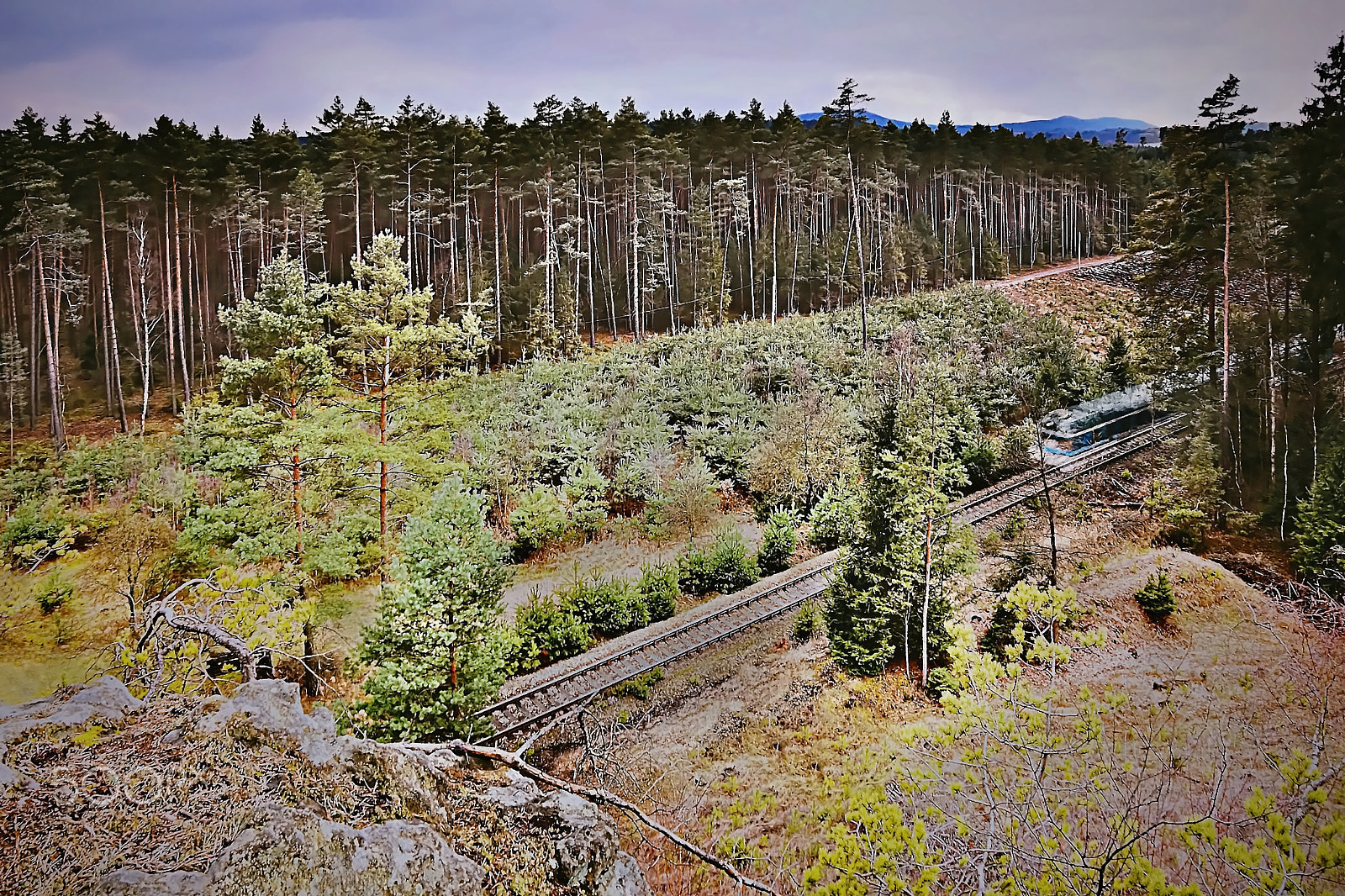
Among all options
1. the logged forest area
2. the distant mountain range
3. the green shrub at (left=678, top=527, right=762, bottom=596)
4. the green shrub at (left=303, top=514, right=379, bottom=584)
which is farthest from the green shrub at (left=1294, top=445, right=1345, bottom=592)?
the green shrub at (left=303, top=514, right=379, bottom=584)

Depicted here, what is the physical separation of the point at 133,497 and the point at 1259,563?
25.4 feet

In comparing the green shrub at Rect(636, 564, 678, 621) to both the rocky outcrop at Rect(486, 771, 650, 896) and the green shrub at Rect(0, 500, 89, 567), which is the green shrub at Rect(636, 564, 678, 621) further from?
the rocky outcrop at Rect(486, 771, 650, 896)

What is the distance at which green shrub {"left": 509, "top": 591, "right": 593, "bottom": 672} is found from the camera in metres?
7.13

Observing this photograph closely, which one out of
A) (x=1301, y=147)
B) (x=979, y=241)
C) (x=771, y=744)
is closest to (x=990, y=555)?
(x=771, y=744)

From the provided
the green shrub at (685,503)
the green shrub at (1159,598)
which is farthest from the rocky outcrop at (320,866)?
the green shrub at (685,503)

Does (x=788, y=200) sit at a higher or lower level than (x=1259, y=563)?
higher

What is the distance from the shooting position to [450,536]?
5.58 meters

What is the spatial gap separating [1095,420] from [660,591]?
15.3ft

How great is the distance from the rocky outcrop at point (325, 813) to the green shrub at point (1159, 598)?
12.2ft

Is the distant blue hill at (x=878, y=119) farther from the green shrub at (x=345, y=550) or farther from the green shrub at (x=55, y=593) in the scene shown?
the green shrub at (x=55, y=593)

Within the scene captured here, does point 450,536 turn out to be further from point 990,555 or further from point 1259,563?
point 1259,563

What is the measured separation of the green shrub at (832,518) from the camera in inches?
241

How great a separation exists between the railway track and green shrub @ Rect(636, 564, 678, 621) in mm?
506

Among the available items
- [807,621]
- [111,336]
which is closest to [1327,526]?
[807,621]
